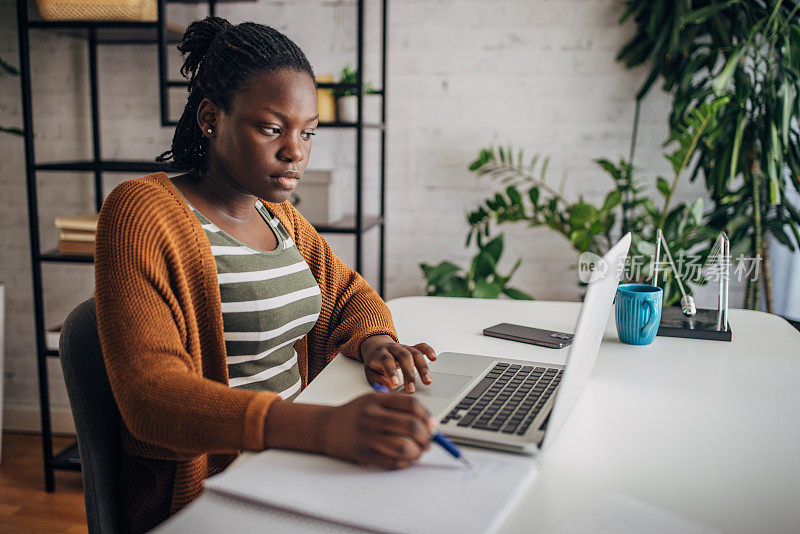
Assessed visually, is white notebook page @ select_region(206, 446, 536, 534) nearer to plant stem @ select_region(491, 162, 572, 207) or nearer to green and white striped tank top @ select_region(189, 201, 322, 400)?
green and white striped tank top @ select_region(189, 201, 322, 400)

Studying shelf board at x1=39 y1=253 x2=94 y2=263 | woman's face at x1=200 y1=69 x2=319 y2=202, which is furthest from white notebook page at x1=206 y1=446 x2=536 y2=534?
shelf board at x1=39 y1=253 x2=94 y2=263

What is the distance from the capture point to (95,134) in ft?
8.50

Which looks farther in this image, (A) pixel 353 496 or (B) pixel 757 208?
(B) pixel 757 208

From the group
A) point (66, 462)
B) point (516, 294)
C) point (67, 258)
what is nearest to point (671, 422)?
point (516, 294)

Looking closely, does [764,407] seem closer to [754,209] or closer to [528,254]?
[754,209]

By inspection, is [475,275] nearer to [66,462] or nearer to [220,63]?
[220,63]

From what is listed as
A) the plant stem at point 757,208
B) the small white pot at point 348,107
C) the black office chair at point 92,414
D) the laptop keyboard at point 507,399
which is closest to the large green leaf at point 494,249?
the small white pot at point 348,107

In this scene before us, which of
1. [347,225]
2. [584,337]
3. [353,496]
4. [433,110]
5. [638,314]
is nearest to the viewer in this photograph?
[353,496]

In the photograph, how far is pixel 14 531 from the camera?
205cm

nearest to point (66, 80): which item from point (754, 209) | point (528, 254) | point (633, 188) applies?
point (528, 254)

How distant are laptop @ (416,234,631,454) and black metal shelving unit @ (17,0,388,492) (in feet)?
4.17

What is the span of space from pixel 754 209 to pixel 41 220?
8.74 feet

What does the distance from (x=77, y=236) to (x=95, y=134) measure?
1.70ft

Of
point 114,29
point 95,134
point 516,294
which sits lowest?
point 516,294
